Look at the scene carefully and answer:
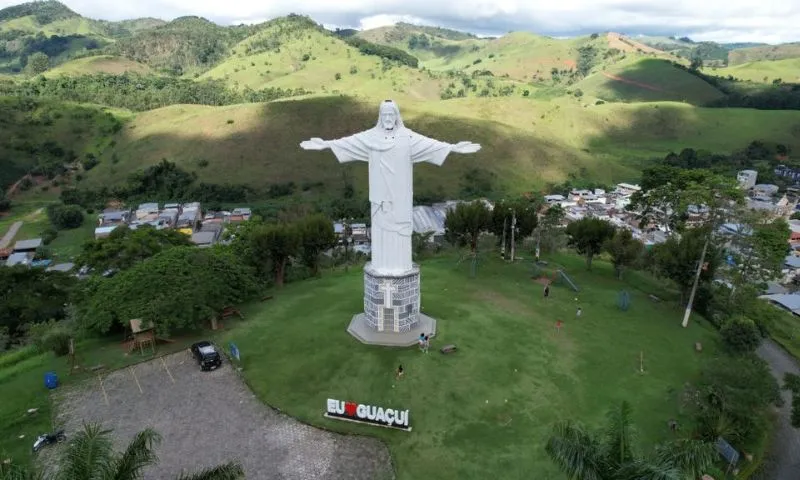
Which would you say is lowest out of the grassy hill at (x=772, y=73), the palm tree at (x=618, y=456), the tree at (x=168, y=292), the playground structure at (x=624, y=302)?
the playground structure at (x=624, y=302)

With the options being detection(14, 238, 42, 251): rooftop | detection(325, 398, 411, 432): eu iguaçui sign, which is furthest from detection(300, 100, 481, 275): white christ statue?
detection(14, 238, 42, 251): rooftop

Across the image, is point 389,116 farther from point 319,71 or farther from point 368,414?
point 319,71

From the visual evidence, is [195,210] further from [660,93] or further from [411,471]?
[660,93]

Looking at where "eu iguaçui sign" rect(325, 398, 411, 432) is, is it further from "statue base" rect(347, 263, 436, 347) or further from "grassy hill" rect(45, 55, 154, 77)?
"grassy hill" rect(45, 55, 154, 77)

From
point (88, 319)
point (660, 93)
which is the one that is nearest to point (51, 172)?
point (88, 319)

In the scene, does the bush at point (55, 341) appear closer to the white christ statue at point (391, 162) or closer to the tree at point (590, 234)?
the white christ statue at point (391, 162)

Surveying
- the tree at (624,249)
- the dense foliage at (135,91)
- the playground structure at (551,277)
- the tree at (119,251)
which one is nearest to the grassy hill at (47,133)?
the dense foliage at (135,91)

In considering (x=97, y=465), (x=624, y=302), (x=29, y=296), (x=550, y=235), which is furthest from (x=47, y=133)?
(x=97, y=465)
